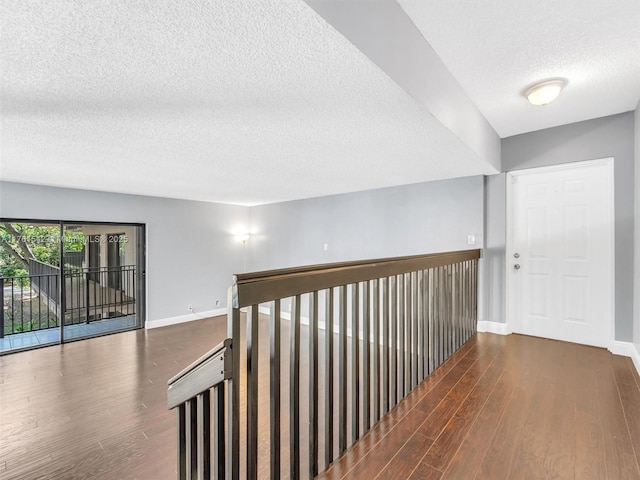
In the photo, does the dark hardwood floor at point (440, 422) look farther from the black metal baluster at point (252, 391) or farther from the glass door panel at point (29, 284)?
the glass door panel at point (29, 284)

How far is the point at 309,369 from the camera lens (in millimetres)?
1655

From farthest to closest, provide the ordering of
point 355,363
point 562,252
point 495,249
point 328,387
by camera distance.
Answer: point 495,249, point 562,252, point 355,363, point 328,387

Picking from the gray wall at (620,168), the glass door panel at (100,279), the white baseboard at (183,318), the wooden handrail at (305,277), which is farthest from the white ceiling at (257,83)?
the white baseboard at (183,318)

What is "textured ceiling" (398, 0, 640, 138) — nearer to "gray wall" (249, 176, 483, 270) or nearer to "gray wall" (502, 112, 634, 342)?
"gray wall" (502, 112, 634, 342)

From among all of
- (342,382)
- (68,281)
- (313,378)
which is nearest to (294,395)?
(313,378)

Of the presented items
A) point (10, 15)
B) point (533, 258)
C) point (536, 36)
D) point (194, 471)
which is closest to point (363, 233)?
point (533, 258)

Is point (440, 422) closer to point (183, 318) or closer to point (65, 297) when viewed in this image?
point (183, 318)

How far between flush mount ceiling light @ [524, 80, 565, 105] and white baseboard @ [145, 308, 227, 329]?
5666 mm

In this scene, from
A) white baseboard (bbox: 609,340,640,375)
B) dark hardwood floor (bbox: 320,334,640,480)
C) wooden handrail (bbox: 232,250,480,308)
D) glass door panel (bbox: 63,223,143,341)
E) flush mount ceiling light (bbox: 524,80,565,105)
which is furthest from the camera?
glass door panel (bbox: 63,223,143,341)

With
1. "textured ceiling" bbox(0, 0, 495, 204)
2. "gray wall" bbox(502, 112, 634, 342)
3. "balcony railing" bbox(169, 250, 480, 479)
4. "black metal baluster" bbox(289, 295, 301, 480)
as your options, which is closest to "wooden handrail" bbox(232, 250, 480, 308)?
"balcony railing" bbox(169, 250, 480, 479)

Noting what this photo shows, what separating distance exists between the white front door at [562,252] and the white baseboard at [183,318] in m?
4.91

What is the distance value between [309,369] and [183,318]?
449 centimetres

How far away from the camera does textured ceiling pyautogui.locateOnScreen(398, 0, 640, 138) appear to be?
1660 mm

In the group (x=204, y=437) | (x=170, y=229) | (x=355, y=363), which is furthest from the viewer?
(x=170, y=229)
